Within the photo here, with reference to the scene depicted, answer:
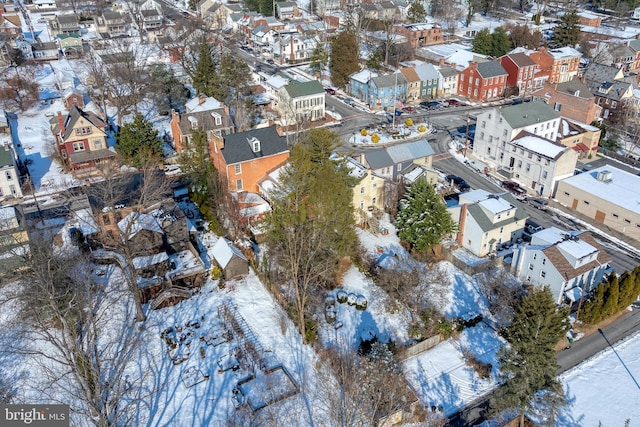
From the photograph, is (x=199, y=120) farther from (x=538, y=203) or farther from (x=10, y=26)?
(x=10, y=26)

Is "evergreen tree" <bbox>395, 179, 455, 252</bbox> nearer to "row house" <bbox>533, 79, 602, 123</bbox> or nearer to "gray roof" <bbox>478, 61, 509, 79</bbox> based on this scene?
"row house" <bbox>533, 79, 602, 123</bbox>

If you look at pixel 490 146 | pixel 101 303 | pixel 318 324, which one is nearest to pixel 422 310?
pixel 318 324

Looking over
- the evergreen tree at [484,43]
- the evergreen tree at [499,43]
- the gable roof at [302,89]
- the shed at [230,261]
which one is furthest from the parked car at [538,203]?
the evergreen tree at [484,43]

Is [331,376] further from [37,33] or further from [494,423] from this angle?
[37,33]

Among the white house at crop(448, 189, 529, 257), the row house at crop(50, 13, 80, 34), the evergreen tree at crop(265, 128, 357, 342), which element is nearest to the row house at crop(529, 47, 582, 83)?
the white house at crop(448, 189, 529, 257)

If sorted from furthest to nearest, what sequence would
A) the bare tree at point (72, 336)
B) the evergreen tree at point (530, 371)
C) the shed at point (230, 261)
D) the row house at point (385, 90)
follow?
the row house at point (385, 90), the shed at point (230, 261), the bare tree at point (72, 336), the evergreen tree at point (530, 371)

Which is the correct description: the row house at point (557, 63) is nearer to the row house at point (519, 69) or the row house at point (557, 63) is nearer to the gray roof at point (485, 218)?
the row house at point (519, 69)

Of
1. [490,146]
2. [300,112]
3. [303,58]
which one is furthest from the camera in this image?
[303,58]
